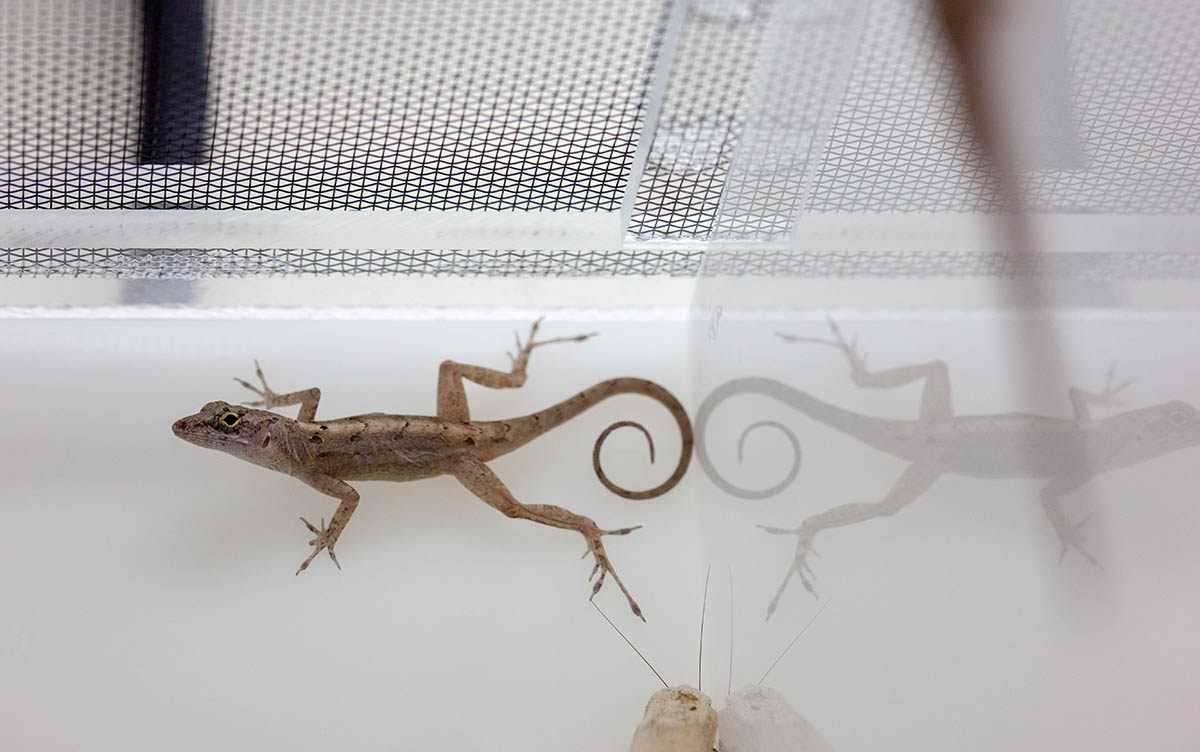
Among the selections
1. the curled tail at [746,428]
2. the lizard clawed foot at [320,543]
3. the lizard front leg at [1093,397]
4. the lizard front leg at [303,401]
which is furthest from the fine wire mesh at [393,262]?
the lizard front leg at [1093,397]

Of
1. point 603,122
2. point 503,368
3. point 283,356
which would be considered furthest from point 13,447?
point 603,122

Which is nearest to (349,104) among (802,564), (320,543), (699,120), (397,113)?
(397,113)

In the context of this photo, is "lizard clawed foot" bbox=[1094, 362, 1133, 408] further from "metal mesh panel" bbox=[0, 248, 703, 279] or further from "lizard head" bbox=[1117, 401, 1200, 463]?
"metal mesh panel" bbox=[0, 248, 703, 279]


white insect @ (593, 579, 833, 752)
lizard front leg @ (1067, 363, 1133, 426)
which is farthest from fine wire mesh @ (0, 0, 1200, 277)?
lizard front leg @ (1067, 363, 1133, 426)

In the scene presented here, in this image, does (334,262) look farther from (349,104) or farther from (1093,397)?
(1093,397)

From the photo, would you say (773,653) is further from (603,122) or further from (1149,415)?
(603,122)
